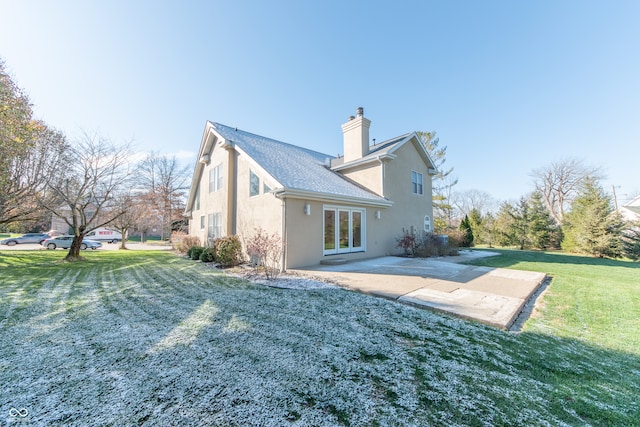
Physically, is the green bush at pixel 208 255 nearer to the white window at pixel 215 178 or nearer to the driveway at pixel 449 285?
the white window at pixel 215 178

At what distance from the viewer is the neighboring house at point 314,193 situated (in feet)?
A: 30.0

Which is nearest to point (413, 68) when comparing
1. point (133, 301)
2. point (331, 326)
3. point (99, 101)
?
point (331, 326)

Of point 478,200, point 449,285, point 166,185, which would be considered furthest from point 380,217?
point 478,200

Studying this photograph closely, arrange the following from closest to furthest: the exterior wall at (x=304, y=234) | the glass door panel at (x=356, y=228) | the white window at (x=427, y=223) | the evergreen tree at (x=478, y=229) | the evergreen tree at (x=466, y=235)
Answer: the exterior wall at (x=304, y=234)
the glass door panel at (x=356, y=228)
the white window at (x=427, y=223)
the evergreen tree at (x=466, y=235)
the evergreen tree at (x=478, y=229)

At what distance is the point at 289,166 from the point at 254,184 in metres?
1.78

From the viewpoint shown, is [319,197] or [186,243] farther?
[186,243]

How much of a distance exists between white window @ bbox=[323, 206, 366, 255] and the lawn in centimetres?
462

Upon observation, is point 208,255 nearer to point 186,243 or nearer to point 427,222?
point 186,243

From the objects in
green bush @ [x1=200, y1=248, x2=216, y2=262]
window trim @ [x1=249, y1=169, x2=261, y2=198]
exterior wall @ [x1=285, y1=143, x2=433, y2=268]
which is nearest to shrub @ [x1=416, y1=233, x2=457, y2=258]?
exterior wall @ [x1=285, y1=143, x2=433, y2=268]

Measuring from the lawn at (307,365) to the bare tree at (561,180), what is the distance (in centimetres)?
3124

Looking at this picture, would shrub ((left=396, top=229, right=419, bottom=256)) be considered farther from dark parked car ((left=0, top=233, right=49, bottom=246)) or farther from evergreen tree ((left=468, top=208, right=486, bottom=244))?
dark parked car ((left=0, top=233, right=49, bottom=246))

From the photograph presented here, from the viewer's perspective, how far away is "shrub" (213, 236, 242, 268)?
973 cm

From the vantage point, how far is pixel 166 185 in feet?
102

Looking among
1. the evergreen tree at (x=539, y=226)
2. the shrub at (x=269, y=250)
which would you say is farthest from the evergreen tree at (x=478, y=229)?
the shrub at (x=269, y=250)
